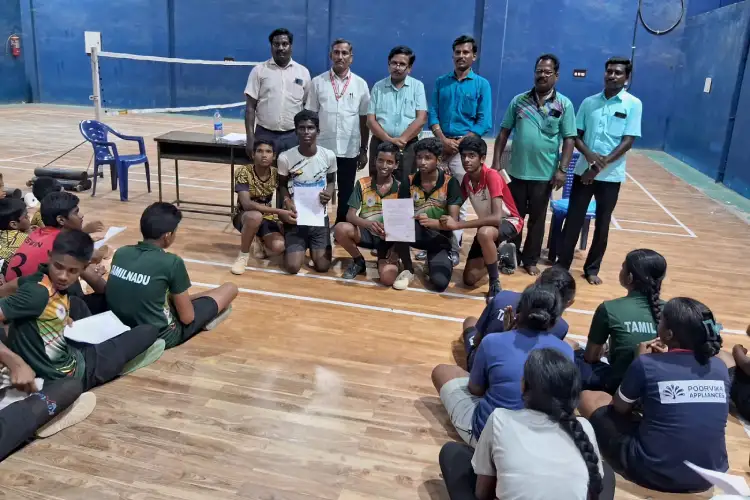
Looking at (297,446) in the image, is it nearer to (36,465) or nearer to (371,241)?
(36,465)

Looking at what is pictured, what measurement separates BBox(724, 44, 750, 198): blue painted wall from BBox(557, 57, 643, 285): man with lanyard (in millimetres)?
5770

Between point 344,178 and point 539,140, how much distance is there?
1888 mm

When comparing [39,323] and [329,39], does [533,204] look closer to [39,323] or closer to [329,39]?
[39,323]

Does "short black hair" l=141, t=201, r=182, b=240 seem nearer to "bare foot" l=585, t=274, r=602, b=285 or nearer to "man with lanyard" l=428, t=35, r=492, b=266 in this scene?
"man with lanyard" l=428, t=35, r=492, b=266

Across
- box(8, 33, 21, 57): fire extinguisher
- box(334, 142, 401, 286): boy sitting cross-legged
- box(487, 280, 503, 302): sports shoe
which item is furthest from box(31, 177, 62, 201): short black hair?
box(8, 33, 21, 57): fire extinguisher

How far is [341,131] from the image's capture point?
583cm

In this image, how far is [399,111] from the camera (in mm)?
5773

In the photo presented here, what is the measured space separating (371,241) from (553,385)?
137 inches

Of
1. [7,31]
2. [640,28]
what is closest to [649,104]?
[640,28]

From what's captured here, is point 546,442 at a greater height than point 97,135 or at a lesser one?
lesser

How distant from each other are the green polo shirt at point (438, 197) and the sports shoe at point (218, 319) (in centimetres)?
177

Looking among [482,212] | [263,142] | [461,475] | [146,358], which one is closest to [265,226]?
[263,142]

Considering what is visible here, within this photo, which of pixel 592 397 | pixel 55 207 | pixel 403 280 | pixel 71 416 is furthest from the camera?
pixel 403 280

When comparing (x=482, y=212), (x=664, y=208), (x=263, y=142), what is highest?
(x=263, y=142)
